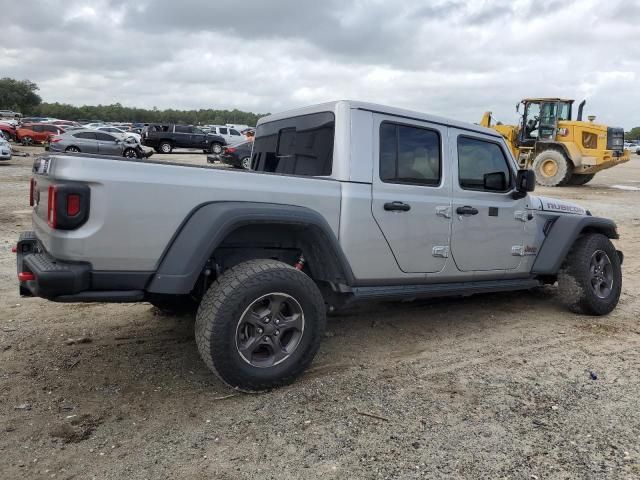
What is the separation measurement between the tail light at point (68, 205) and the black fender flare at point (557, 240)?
154 inches

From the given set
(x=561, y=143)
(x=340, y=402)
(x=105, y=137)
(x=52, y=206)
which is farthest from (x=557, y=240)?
(x=105, y=137)

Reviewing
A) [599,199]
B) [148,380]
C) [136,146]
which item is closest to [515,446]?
[148,380]

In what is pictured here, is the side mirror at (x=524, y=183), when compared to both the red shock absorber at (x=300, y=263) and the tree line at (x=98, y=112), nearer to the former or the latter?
the red shock absorber at (x=300, y=263)

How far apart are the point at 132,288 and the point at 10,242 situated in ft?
18.8

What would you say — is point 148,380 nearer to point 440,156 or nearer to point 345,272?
point 345,272

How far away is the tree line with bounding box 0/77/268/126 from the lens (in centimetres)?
9056

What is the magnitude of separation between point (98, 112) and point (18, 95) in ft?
113

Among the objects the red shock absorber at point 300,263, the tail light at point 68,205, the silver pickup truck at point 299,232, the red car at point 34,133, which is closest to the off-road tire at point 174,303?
the silver pickup truck at point 299,232

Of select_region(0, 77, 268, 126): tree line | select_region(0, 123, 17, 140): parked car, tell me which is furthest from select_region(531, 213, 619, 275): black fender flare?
select_region(0, 77, 268, 126): tree line

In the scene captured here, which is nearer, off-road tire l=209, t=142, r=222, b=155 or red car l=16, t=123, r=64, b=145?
off-road tire l=209, t=142, r=222, b=155

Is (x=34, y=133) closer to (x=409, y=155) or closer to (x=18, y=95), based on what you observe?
(x=409, y=155)

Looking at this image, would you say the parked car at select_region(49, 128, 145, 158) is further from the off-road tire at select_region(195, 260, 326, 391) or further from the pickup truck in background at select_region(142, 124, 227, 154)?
the off-road tire at select_region(195, 260, 326, 391)

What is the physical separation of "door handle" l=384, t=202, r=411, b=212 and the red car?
3694cm

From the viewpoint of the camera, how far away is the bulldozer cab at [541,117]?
1930cm
